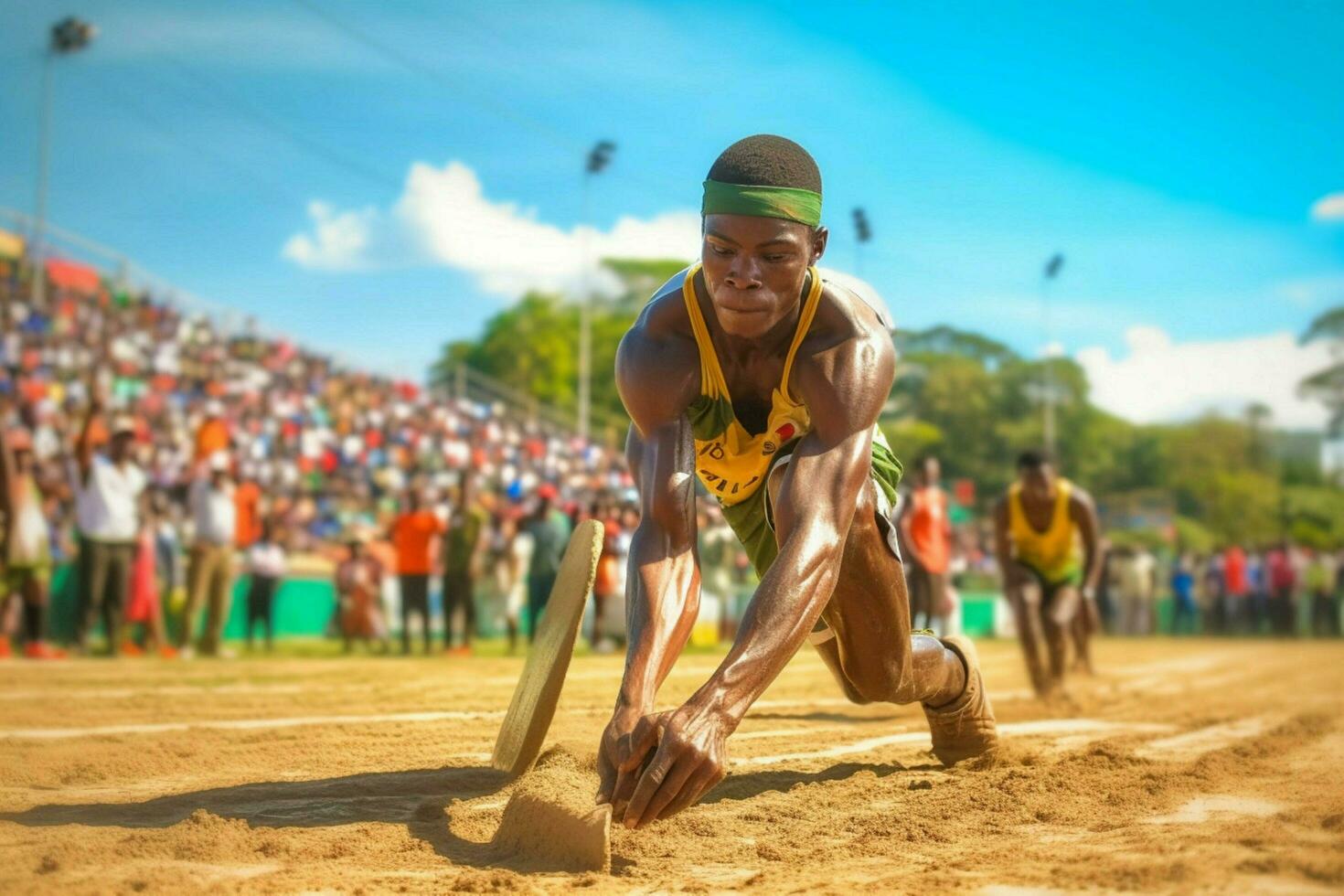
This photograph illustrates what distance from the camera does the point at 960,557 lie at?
1083 inches

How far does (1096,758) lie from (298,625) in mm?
13833

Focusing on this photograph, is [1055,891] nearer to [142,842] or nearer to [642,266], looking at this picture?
[142,842]

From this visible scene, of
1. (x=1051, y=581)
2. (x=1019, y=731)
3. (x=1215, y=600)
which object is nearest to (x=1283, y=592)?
(x=1215, y=600)

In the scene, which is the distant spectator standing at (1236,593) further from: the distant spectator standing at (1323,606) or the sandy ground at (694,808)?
the sandy ground at (694,808)

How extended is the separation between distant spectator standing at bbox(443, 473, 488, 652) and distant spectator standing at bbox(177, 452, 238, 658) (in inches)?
99.9

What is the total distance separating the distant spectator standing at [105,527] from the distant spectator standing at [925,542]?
716cm

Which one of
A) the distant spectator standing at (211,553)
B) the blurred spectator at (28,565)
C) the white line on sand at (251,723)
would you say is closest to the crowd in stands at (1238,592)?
the distant spectator standing at (211,553)

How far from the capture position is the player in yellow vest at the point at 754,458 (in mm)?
2916

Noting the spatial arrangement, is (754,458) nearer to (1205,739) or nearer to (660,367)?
(660,367)

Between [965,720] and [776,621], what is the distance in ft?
6.23

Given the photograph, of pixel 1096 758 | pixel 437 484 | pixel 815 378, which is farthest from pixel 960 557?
pixel 815 378

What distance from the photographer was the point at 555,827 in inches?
119

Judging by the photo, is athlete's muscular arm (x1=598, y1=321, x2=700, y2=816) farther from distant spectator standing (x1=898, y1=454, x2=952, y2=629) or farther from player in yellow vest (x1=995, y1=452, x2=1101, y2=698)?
distant spectator standing (x1=898, y1=454, x2=952, y2=629)

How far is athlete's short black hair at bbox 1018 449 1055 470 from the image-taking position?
9766 mm
